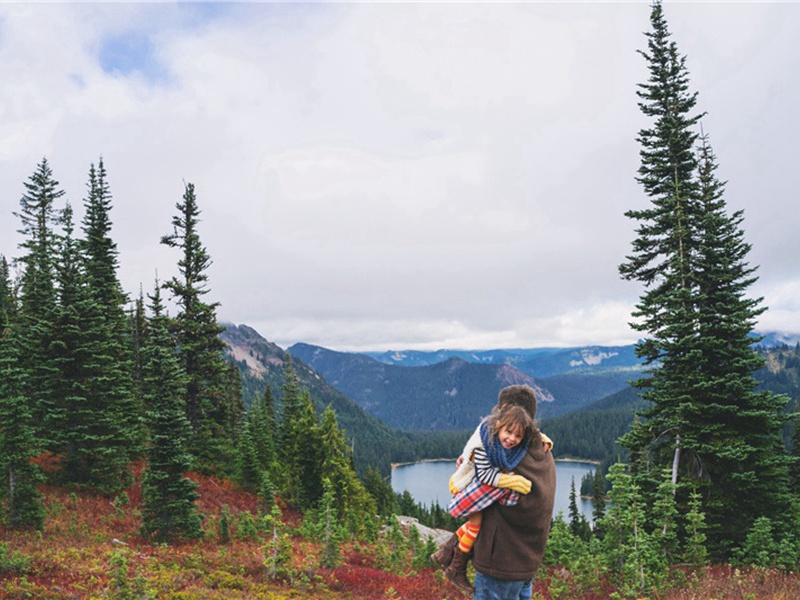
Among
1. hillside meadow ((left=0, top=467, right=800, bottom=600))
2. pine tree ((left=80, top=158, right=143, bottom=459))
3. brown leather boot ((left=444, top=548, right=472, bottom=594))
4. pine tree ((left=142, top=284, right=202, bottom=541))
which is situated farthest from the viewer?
pine tree ((left=80, top=158, right=143, bottom=459))

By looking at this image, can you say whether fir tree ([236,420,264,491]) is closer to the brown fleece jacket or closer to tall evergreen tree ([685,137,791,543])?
tall evergreen tree ([685,137,791,543])

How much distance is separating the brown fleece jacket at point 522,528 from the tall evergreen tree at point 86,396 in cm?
2136

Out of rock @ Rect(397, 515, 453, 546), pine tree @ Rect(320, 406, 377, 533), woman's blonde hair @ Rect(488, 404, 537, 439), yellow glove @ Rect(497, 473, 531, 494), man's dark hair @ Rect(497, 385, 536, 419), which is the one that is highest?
man's dark hair @ Rect(497, 385, 536, 419)

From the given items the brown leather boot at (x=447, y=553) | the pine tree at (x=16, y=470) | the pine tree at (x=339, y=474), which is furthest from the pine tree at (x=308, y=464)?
the brown leather boot at (x=447, y=553)

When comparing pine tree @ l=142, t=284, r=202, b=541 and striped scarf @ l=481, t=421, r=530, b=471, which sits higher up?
striped scarf @ l=481, t=421, r=530, b=471

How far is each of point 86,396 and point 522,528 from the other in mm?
22690

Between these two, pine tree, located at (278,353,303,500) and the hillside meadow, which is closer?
the hillside meadow

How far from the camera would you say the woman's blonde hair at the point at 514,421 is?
395cm

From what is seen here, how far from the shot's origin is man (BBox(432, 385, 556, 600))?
405 centimetres

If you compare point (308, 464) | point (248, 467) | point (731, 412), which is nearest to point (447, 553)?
point (731, 412)

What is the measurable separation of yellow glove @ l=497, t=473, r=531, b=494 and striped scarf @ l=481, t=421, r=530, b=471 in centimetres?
8

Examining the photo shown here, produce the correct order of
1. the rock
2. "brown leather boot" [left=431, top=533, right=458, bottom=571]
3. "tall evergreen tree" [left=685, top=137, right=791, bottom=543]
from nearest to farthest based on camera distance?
1. "brown leather boot" [left=431, top=533, right=458, bottom=571]
2. "tall evergreen tree" [left=685, top=137, right=791, bottom=543]
3. the rock

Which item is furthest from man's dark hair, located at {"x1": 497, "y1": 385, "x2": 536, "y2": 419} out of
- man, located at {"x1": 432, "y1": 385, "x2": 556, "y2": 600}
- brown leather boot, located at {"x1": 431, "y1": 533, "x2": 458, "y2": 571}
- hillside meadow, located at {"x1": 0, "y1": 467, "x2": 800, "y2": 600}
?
hillside meadow, located at {"x1": 0, "y1": 467, "x2": 800, "y2": 600}

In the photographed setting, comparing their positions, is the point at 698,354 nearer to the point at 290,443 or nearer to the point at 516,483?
the point at 516,483
